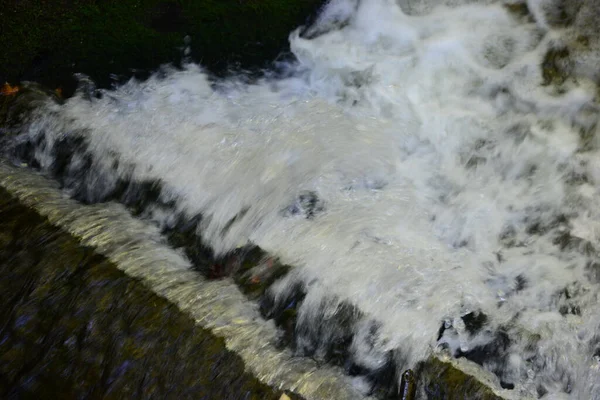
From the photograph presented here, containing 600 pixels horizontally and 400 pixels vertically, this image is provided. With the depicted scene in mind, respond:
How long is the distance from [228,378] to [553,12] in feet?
11.5

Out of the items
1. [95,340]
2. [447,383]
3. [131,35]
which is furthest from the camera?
[131,35]

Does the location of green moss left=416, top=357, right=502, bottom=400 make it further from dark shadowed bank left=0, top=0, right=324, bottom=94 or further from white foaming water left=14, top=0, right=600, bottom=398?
dark shadowed bank left=0, top=0, right=324, bottom=94

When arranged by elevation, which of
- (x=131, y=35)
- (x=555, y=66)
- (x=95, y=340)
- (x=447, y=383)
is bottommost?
(x=95, y=340)

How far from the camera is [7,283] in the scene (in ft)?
12.3

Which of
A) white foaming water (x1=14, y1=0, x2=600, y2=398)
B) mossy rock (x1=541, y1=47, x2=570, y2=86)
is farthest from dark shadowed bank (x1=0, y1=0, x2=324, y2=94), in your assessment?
mossy rock (x1=541, y1=47, x2=570, y2=86)

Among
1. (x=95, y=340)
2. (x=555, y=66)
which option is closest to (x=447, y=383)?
(x=95, y=340)

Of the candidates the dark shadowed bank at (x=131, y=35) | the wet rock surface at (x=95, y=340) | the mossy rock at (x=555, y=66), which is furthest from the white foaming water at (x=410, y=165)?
the wet rock surface at (x=95, y=340)

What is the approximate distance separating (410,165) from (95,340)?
7.69ft

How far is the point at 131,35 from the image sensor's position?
5.40m

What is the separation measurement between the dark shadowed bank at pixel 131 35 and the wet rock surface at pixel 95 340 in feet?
6.53

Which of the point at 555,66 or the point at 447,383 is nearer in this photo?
the point at 447,383

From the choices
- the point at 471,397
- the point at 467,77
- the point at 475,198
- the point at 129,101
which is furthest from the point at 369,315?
the point at 129,101

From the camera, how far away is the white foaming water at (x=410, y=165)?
3.61m

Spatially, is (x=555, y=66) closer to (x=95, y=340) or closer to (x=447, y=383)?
(x=447, y=383)
